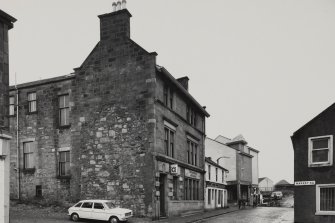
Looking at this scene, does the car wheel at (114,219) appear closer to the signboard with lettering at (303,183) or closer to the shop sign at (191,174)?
the shop sign at (191,174)

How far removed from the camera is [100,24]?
85.7ft

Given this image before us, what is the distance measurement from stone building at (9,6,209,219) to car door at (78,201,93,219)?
262 cm

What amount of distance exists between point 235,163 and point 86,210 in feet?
117

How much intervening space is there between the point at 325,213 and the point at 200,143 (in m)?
16.1

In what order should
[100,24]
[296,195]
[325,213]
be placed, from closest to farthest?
[325,213] → [296,195] → [100,24]

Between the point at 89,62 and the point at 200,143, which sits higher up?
the point at 89,62

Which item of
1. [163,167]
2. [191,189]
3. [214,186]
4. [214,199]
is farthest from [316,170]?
[214,199]

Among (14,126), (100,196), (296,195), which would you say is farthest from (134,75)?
(296,195)

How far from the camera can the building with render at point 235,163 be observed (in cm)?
5416

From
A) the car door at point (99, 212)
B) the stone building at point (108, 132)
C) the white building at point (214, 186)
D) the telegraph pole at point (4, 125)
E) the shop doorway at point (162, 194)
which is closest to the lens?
the telegraph pole at point (4, 125)

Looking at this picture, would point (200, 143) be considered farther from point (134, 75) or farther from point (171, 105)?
point (134, 75)

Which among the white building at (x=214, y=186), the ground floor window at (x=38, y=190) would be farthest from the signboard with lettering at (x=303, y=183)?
the ground floor window at (x=38, y=190)

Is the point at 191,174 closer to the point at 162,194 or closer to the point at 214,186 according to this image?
the point at 162,194

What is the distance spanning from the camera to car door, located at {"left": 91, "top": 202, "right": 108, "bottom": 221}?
20.8 metres
